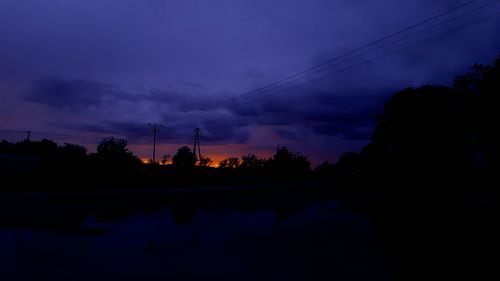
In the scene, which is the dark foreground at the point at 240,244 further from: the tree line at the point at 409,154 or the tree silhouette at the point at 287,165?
the tree silhouette at the point at 287,165

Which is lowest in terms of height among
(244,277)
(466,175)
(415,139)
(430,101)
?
(244,277)

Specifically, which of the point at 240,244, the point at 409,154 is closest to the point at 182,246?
the point at 240,244

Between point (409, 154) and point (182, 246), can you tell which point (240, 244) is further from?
point (409, 154)

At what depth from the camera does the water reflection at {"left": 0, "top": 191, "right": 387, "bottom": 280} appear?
9945mm

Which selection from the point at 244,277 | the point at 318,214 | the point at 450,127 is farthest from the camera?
the point at 450,127

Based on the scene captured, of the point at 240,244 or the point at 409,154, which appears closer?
the point at 240,244

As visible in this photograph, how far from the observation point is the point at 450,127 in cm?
3831

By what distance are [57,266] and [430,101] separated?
43996mm

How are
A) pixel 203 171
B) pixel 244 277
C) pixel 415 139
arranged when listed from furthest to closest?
pixel 203 171, pixel 415 139, pixel 244 277

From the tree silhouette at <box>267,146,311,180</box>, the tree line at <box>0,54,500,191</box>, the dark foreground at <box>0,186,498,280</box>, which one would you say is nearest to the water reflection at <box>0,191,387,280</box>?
the dark foreground at <box>0,186,498,280</box>

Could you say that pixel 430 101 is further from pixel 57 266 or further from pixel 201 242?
pixel 57 266

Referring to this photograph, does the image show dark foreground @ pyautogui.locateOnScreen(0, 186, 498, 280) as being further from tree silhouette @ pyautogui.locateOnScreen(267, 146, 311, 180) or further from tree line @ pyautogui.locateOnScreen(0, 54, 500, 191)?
tree silhouette @ pyautogui.locateOnScreen(267, 146, 311, 180)

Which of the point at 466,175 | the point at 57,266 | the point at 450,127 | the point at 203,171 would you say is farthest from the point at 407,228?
the point at 203,171

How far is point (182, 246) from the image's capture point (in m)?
13.0
